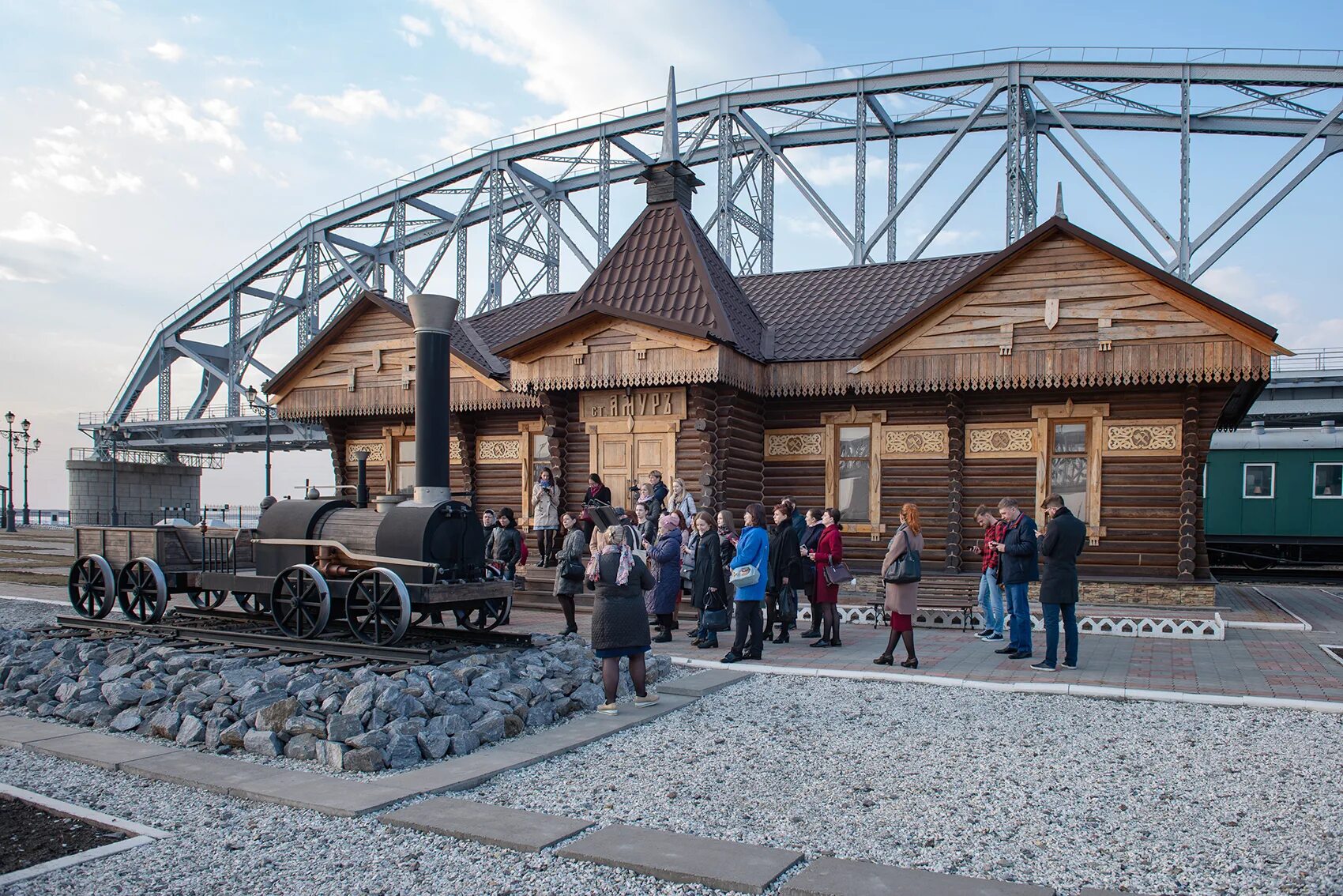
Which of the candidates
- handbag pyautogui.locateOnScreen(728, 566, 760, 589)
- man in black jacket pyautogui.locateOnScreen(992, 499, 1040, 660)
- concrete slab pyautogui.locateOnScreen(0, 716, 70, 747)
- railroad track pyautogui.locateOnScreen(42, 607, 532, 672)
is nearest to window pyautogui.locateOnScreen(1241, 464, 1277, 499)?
man in black jacket pyautogui.locateOnScreen(992, 499, 1040, 660)

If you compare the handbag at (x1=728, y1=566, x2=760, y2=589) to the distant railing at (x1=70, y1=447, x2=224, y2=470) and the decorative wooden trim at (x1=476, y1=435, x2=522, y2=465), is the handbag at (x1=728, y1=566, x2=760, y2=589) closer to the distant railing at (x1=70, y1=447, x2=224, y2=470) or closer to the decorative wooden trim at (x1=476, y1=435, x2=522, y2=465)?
the decorative wooden trim at (x1=476, y1=435, x2=522, y2=465)

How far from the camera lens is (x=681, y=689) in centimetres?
867

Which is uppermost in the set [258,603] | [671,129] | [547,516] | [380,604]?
[671,129]

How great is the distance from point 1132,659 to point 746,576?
14.1 ft

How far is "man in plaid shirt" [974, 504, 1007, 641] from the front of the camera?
1186cm

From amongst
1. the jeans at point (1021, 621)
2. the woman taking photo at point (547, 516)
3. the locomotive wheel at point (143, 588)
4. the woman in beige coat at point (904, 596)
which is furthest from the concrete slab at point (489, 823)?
the woman taking photo at point (547, 516)

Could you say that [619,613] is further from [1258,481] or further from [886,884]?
[1258,481]

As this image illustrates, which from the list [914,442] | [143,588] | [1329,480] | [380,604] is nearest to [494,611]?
[380,604]

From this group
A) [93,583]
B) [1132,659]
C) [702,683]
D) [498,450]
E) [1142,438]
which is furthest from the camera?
[498,450]

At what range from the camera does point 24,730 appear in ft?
24.5

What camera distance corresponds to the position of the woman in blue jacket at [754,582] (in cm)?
1007

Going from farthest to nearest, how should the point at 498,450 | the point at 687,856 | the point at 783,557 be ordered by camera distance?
the point at 498,450 < the point at 783,557 < the point at 687,856

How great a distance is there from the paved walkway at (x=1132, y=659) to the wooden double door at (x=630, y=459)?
2942 mm

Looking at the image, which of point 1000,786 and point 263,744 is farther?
point 263,744
